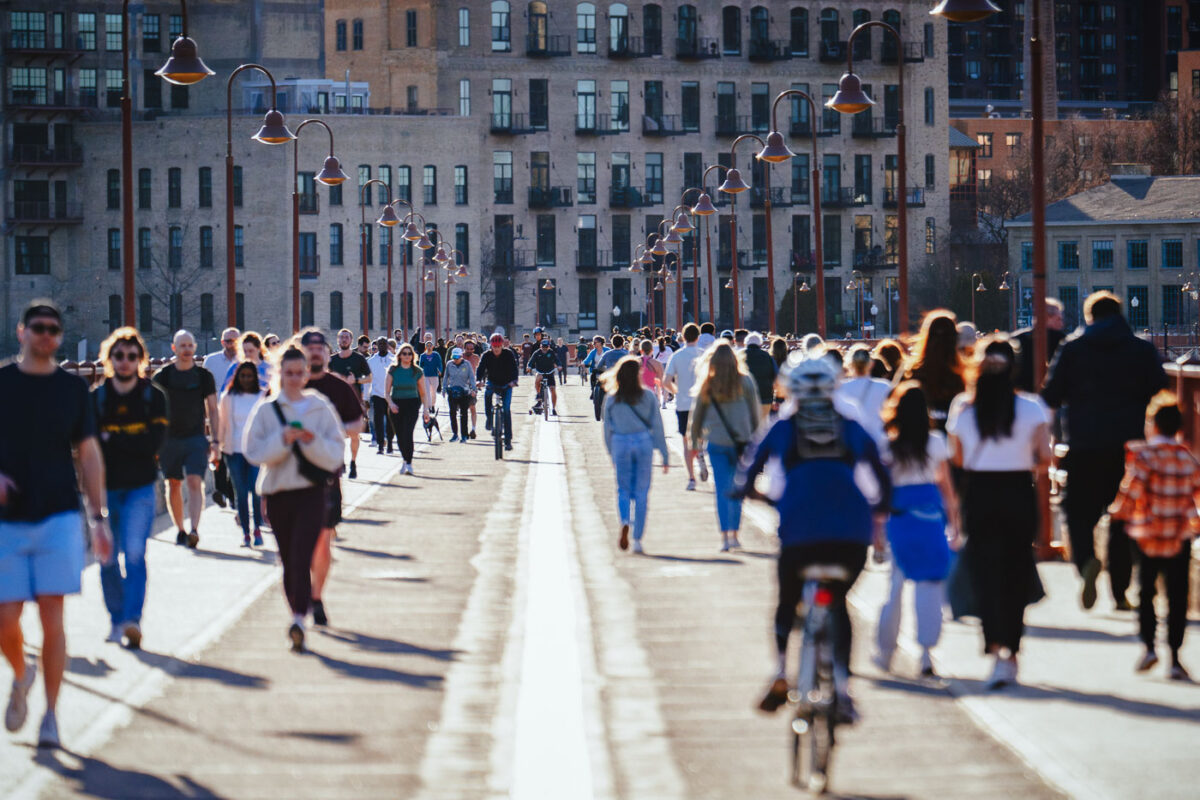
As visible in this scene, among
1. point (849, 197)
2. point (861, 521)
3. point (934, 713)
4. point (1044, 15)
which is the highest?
point (1044, 15)

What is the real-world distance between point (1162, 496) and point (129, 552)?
5.88 metres

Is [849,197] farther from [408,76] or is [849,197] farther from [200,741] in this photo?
[200,741]

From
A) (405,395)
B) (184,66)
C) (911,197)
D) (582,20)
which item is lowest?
(405,395)

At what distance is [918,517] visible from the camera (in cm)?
965

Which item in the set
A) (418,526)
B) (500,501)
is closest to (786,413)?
(418,526)

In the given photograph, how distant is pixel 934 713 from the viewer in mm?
8711

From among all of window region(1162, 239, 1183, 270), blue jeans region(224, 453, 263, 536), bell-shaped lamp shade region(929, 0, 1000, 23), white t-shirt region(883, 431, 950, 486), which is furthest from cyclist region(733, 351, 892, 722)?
window region(1162, 239, 1183, 270)

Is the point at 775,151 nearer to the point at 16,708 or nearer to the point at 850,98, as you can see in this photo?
the point at 850,98

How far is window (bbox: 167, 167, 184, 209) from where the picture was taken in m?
96.9

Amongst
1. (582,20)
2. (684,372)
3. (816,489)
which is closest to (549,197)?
(582,20)

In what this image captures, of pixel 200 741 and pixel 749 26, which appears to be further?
pixel 749 26

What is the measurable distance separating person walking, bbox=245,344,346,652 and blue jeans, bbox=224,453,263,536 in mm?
5293

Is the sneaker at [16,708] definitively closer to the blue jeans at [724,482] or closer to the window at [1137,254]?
the blue jeans at [724,482]

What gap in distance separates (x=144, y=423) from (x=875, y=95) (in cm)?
10232
